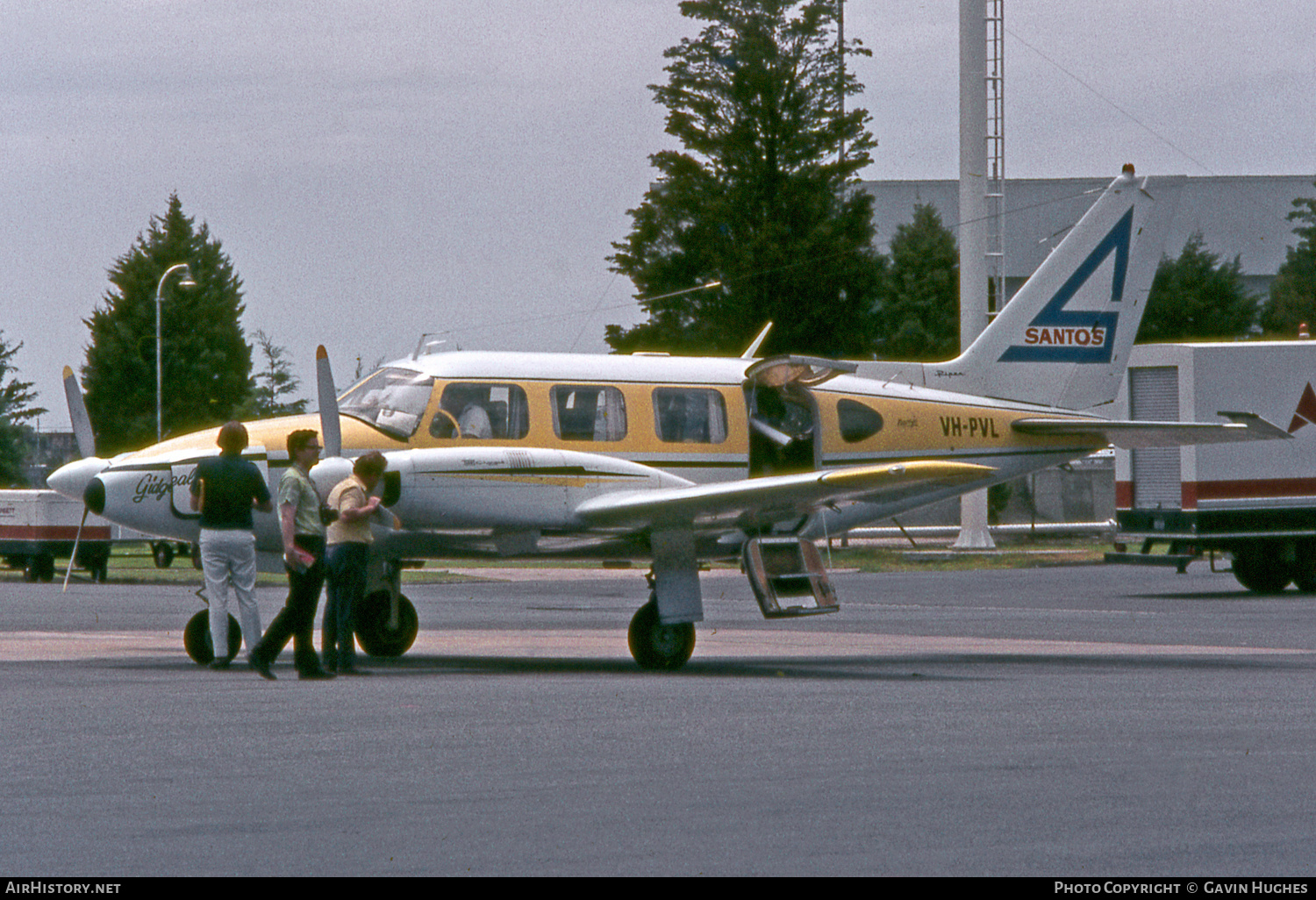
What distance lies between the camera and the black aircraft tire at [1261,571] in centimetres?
2583

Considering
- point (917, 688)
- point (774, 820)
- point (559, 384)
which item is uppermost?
point (559, 384)

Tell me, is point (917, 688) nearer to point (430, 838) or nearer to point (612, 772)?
point (612, 772)

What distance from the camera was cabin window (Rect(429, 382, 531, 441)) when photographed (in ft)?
49.6

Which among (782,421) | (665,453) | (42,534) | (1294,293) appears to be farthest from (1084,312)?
(1294,293)

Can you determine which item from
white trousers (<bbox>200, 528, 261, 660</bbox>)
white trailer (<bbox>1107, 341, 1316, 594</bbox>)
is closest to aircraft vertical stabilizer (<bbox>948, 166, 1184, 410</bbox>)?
white trailer (<bbox>1107, 341, 1316, 594</bbox>)

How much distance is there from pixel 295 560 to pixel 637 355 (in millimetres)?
4791

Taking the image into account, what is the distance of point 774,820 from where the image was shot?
24.1 ft

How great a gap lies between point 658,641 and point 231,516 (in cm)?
394

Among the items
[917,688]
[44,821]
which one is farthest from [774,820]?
[917,688]

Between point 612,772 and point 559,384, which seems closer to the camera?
point 612,772

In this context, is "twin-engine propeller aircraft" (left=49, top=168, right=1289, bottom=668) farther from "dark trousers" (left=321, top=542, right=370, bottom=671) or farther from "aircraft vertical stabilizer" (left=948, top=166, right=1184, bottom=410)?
"dark trousers" (left=321, top=542, right=370, bottom=671)

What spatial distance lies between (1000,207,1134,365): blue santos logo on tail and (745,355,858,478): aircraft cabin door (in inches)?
114

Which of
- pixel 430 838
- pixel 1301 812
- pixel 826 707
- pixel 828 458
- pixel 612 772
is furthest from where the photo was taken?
pixel 828 458

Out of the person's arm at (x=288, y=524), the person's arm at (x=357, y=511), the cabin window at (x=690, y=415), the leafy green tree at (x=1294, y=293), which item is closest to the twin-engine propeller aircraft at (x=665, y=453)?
the cabin window at (x=690, y=415)
